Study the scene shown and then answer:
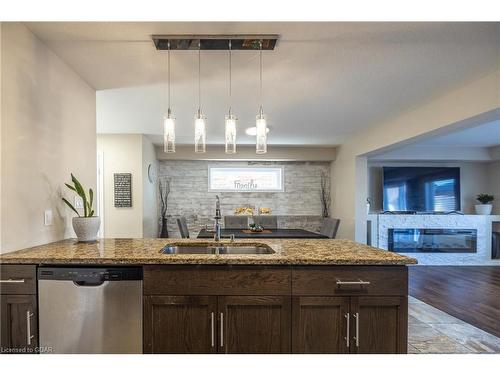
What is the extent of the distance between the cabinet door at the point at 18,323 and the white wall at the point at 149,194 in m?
3.22

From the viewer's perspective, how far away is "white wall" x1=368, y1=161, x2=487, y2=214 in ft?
19.5

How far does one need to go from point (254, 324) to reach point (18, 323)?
1.37m

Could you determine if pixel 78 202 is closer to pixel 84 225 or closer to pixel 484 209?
pixel 84 225

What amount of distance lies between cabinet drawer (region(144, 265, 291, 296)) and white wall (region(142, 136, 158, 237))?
3.44 metres

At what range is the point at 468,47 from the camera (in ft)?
6.50

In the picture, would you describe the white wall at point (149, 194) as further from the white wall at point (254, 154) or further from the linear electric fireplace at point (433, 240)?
the linear electric fireplace at point (433, 240)

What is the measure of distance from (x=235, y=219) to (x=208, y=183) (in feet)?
4.30

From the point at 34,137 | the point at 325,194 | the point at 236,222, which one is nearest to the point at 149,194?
the point at 236,222

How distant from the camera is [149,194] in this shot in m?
5.18

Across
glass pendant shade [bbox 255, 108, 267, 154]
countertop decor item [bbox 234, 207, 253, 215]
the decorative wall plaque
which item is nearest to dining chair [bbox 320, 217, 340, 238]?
countertop decor item [bbox 234, 207, 253, 215]

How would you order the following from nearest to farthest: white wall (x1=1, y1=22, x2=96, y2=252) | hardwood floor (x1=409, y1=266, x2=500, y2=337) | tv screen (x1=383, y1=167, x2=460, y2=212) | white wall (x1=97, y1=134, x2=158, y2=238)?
white wall (x1=1, y1=22, x2=96, y2=252), hardwood floor (x1=409, y1=266, x2=500, y2=337), white wall (x1=97, y1=134, x2=158, y2=238), tv screen (x1=383, y1=167, x2=460, y2=212)

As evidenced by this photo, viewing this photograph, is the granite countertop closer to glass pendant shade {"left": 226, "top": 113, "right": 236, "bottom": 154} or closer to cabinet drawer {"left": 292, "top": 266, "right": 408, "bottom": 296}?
cabinet drawer {"left": 292, "top": 266, "right": 408, "bottom": 296}

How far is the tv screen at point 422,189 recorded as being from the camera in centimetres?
566

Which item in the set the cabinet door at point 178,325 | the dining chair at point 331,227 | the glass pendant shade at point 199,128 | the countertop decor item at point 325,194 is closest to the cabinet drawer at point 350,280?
the cabinet door at point 178,325
